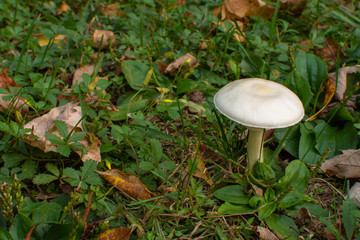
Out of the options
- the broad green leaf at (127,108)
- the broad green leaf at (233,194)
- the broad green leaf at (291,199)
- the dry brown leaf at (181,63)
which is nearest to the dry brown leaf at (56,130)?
the broad green leaf at (127,108)

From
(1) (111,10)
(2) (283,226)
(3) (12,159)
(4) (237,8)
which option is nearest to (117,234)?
(3) (12,159)

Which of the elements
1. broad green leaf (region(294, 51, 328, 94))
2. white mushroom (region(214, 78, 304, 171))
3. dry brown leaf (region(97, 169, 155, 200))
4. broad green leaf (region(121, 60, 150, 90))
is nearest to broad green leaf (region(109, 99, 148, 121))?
broad green leaf (region(121, 60, 150, 90))

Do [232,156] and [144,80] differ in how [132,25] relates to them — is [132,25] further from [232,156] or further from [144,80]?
[232,156]

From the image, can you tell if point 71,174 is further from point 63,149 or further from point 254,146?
point 254,146

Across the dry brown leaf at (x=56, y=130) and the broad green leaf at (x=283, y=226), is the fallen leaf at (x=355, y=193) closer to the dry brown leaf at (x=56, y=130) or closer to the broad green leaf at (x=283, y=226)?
the broad green leaf at (x=283, y=226)

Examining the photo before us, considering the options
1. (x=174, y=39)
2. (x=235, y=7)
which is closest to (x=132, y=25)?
(x=174, y=39)

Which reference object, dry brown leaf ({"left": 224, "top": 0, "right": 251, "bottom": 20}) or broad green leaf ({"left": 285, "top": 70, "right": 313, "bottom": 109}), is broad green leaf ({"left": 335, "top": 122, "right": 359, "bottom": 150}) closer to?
broad green leaf ({"left": 285, "top": 70, "right": 313, "bottom": 109})

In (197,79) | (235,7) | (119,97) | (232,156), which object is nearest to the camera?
(232,156)
